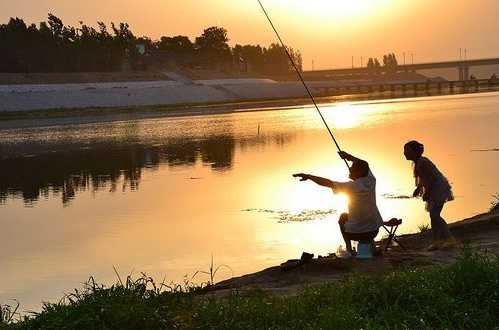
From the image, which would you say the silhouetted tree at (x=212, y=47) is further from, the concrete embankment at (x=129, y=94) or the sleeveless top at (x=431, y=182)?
the sleeveless top at (x=431, y=182)

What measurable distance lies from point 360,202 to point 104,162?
20.6 metres

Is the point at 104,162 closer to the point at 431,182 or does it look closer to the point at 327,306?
the point at 431,182

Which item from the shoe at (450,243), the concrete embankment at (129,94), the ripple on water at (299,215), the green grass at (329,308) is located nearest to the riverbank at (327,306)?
the green grass at (329,308)

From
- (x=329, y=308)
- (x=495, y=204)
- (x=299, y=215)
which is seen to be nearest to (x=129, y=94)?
(x=299, y=215)

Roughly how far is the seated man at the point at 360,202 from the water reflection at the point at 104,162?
10.9 metres

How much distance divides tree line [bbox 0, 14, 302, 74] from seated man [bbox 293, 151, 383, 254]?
7942 cm

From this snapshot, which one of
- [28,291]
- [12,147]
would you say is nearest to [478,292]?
[28,291]

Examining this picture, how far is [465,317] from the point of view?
5.93 metres

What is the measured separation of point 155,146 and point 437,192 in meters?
25.1

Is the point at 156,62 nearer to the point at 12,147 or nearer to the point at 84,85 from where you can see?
the point at 84,85

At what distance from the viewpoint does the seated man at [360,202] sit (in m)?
8.66

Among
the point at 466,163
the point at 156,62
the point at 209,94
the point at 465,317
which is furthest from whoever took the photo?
the point at 156,62

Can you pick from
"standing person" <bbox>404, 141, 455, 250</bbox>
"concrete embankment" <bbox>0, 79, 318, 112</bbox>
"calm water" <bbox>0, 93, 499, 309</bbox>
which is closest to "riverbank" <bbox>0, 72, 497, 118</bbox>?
"concrete embankment" <bbox>0, 79, 318, 112</bbox>

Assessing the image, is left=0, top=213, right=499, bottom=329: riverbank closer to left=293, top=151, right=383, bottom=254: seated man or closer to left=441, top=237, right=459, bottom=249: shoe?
left=293, top=151, right=383, bottom=254: seated man
